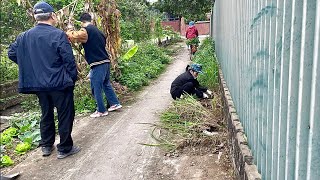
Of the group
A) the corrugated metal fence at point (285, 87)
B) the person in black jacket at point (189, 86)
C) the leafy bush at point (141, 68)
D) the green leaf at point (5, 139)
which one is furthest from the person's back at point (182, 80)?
the corrugated metal fence at point (285, 87)

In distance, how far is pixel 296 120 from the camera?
5.35ft

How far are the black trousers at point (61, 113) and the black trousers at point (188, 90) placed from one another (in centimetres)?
263

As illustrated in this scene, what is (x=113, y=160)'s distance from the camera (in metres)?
4.37

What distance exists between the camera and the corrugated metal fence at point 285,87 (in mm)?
1395

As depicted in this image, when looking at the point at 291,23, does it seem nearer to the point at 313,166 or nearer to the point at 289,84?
the point at 289,84

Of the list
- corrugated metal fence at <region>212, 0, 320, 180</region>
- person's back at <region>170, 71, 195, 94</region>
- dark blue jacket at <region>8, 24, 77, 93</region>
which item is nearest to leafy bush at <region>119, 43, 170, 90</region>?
person's back at <region>170, 71, 195, 94</region>

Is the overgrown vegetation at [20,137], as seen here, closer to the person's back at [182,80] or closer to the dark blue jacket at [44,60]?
the dark blue jacket at [44,60]

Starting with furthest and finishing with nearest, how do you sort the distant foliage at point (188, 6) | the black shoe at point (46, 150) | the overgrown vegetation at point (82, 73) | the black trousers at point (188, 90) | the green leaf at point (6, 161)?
the distant foliage at point (188, 6) → the black trousers at point (188, 90) → the overgrown vegetation at point (82, 73) → the black shoe at point (46, 150) → the green leaf at point (6, 161)

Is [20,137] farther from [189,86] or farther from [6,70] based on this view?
[6,70]

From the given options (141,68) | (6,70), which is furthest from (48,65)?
(141,68)

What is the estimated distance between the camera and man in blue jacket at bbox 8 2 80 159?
426 cm

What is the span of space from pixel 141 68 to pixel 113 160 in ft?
21.0

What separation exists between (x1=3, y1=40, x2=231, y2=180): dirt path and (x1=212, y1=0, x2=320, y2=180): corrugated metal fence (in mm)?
1427

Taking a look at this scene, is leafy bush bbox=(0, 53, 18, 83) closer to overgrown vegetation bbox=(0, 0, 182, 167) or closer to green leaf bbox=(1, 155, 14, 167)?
overgrown vegetation bbox=(0, 0, 182, 167)
